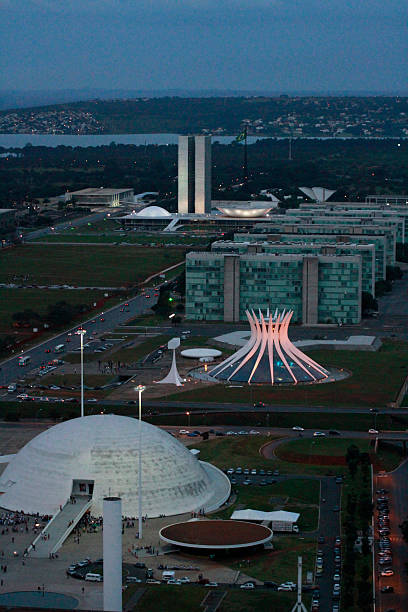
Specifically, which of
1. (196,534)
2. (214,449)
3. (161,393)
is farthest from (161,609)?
(161,393)

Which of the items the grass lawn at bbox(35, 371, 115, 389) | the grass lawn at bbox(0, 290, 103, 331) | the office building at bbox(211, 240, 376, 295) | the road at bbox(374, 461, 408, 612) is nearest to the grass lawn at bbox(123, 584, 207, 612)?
the road at bbox(374, 461, 408, 612)

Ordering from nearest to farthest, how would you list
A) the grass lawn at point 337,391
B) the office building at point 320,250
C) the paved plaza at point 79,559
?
the paved plaza at point 79,559 < the grass lawn at point 337,391 < the office building at point 320,250

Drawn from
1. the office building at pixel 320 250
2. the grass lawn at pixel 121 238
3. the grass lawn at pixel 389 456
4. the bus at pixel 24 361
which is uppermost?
the office building at pixel 320 250

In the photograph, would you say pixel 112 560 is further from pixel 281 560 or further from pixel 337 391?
pixel 337 391

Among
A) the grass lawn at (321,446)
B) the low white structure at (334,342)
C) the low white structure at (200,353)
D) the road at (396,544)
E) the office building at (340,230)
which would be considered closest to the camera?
the road at (396,544)

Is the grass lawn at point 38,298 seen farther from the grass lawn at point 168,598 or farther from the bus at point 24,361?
the grass lawn at point 168,598

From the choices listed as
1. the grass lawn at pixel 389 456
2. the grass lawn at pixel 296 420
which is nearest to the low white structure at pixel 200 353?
the grass lawn at pixel 296 420

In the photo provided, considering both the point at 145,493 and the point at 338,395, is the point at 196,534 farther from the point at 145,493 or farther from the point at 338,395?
the point at 338,395
